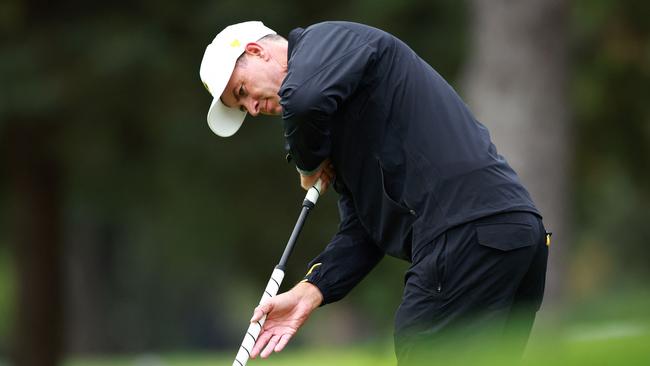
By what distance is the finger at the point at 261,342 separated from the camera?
4465 millimetres

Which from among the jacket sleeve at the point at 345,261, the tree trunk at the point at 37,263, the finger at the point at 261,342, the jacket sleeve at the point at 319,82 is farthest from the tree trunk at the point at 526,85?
the jacket sleeve at the point at 319,82

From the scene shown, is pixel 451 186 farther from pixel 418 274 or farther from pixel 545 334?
pixel 545 334

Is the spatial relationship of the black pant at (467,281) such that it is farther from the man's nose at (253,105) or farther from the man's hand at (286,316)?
the man's nose at (253,105)

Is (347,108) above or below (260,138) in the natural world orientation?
above

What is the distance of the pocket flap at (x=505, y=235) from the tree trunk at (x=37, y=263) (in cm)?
956

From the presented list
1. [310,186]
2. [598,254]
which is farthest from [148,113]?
[598,254]

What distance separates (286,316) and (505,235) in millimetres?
1051

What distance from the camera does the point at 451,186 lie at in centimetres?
396

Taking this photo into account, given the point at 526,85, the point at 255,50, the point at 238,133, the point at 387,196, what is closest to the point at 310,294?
the point at 387,196

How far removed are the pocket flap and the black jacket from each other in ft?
0.18

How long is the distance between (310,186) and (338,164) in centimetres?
31

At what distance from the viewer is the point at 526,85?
33.4ft

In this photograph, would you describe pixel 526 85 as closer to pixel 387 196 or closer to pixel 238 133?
pixel 238 133

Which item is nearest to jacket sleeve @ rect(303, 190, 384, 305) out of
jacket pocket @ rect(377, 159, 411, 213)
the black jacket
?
the black jacket
